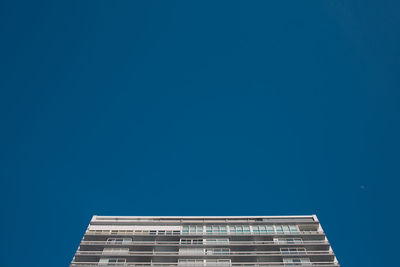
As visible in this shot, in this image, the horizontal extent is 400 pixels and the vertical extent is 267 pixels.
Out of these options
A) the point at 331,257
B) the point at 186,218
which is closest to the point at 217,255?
the point at 186,218

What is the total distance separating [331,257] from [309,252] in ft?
10.3

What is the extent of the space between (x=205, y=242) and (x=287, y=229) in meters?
13.7

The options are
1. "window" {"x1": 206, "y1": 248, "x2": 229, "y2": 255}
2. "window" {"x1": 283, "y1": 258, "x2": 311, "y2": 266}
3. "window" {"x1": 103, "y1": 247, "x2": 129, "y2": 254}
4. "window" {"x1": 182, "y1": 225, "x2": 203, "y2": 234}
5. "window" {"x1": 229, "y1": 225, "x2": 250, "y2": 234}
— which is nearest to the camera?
"window" {"x1": 283, "y1": 258, "x2": 311, "y2": 266}

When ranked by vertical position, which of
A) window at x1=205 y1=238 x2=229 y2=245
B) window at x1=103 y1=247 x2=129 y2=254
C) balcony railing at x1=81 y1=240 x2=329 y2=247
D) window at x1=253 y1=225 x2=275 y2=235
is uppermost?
window at x1=253 y1=225 x2=275 y2=235

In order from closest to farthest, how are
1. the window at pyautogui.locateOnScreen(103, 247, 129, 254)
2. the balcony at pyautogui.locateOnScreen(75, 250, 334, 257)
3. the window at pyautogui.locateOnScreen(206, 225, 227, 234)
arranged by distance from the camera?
the balcony at pyautogui.locateOnScreen(75, 250, 334, 257), the window at pyautogui.locateOnScreen(103, 247, 129, 254), the window at pyautogui.locateOnScreen(206, 225, 227, 234)

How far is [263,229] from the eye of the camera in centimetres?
5953

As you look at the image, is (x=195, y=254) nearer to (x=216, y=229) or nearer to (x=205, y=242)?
(x=205, y=242)

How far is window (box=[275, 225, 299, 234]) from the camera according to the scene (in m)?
58.9

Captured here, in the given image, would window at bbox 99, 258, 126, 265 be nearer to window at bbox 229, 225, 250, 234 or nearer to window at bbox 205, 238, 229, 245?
window at bbox 205, 238, 229, 245

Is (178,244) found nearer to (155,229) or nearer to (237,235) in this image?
(155,229)

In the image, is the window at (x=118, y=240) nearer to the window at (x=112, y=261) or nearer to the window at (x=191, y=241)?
the window at (x=112, y=261)

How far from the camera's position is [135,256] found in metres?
54.8

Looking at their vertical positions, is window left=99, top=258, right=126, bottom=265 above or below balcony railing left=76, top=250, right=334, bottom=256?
below

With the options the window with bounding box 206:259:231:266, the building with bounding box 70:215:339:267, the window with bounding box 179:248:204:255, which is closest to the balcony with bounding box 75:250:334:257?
the building with bounding box 70:215:339:267
